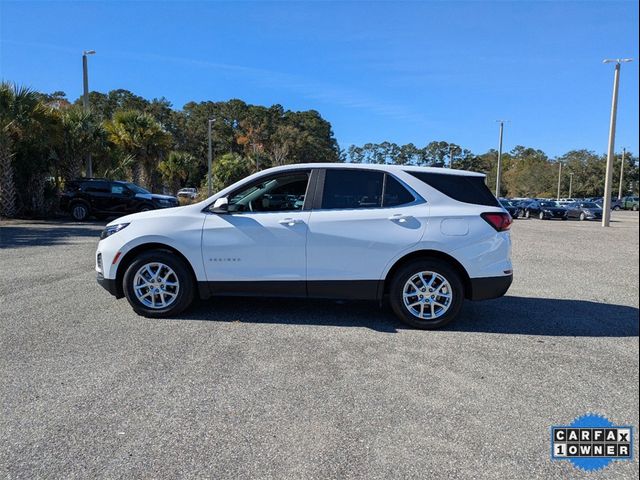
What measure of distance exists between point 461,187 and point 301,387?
2.94 meters

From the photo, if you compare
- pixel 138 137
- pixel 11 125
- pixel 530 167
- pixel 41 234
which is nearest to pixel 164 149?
pixel 138 137

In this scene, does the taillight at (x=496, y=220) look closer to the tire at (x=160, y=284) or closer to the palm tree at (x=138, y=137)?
the tire at (x=160, y=284)

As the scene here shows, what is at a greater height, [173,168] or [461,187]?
[173,168]

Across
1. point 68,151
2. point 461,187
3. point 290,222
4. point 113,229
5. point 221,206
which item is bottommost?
point 113,229

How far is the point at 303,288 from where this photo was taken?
516cm

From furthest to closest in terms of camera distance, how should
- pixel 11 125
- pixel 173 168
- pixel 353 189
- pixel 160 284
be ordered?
1. pixel 173 168
2. pixel 11 125
3. pixel 160 284
4. pixel 353 189

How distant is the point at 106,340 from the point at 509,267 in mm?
4355

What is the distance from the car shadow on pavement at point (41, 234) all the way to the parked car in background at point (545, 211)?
30255 millimetres

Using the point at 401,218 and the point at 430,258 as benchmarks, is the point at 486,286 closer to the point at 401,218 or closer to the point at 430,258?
the point at 430,258

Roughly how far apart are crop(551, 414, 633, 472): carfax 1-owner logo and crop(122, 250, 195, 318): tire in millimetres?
3927

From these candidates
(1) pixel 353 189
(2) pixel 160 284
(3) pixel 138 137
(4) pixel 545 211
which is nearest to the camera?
(1) pixel 353 189

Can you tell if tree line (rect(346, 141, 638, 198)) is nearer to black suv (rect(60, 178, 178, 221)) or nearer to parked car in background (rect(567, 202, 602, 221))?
parked car in background (rect(567, 202, 602, 221))

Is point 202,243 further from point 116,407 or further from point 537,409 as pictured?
point 537,409

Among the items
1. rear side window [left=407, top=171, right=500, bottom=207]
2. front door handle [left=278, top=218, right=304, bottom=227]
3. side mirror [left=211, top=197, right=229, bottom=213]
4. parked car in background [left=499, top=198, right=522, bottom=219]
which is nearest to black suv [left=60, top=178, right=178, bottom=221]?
side mirror [left=211, top=197, right=229, bottom=213]
